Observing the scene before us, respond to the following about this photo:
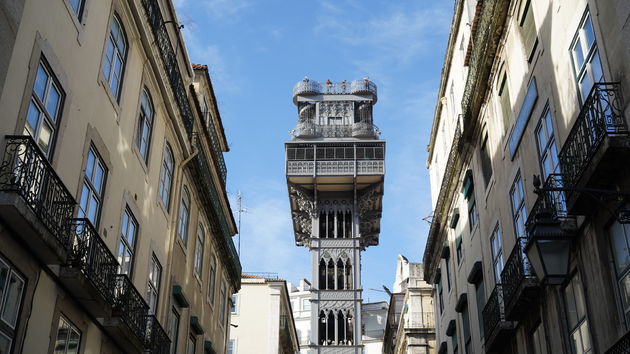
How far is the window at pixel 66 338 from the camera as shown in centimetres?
1225

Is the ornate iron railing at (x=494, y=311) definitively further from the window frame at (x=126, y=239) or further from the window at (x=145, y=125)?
the window at (x=145, y=125)

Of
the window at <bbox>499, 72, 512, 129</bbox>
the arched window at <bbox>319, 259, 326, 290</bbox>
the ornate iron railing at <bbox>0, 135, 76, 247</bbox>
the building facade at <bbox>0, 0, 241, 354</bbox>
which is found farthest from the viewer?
the arched window at <bbox>319, 259, 326, 290</bbox>

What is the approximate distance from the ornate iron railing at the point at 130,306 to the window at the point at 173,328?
420 centimetres

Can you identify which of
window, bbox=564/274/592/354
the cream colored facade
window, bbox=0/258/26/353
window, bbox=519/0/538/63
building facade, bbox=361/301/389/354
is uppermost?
building facade, bbox=361/301/389/354

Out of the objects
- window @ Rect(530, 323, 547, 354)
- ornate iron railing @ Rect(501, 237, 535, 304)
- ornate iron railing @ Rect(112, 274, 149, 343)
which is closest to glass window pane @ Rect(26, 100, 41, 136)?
ornate iron railing @ Rect(112, 274, 149, 343)

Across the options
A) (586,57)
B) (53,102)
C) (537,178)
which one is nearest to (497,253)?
(586,57)

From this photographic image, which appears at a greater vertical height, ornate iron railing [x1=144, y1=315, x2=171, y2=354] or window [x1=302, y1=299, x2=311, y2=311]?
window [x1=302, y1=299, x2=311, y2=311]

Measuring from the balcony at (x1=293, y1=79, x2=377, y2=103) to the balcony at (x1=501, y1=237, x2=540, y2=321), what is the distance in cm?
5719

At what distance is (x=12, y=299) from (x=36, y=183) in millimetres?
1538

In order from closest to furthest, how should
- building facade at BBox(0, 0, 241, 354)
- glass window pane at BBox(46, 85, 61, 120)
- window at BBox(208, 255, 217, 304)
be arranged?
1. building facade at BBox(0, 0, 241, 354)
2. glass window pane at BBox(46, 85, 61, 120)
3. window at BBox(208, 255, 217, 304)

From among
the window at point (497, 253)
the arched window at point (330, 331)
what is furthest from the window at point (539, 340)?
the arched window at point (330, 331)

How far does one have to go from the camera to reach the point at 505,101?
18.2 meters

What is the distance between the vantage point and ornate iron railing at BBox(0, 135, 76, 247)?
389 inches

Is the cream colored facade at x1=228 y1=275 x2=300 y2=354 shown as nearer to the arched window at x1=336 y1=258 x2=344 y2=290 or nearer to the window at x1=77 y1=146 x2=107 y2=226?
the arched window at x1=336 y1=258 x2=344 y2=290
